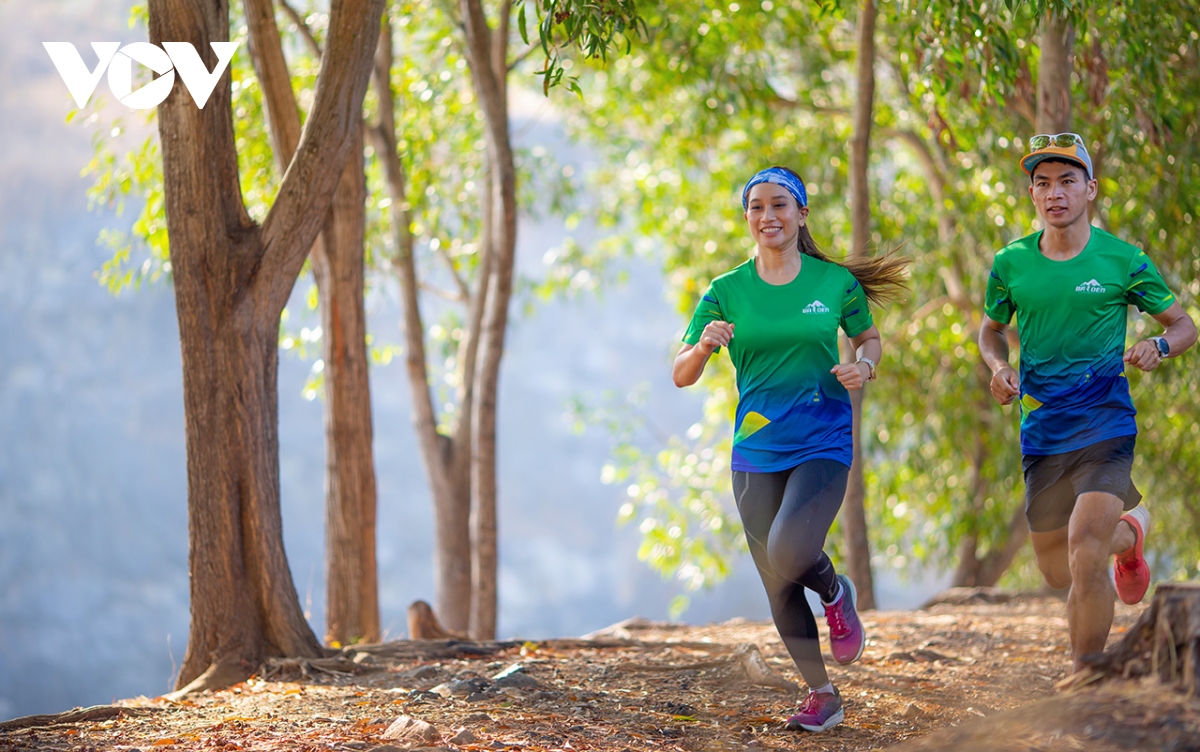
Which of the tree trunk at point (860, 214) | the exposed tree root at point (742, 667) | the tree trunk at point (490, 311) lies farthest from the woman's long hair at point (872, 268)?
the tree trunk at point (490, 311)

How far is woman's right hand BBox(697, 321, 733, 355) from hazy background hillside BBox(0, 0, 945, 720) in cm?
1796

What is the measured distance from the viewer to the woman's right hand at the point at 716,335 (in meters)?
3.71

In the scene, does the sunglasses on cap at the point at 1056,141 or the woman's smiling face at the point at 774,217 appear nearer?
the woman's smiling face at the point at 774,217

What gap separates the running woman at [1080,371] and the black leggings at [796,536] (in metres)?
0.78

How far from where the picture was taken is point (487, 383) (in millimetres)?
8516

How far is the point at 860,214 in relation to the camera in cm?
853

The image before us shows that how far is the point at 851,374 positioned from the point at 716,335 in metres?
0.46

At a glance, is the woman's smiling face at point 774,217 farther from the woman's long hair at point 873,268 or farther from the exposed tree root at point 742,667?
the exposed tree root at point 742,667

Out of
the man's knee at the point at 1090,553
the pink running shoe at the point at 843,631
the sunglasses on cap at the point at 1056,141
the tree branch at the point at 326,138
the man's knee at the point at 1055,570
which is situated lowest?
the pink running shoe at the point at 843,631

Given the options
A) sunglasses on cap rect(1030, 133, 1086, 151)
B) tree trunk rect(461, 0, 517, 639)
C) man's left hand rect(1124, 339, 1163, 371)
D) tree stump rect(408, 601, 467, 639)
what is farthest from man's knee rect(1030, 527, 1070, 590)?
tree trunk rect(461, 0, 517, 639)

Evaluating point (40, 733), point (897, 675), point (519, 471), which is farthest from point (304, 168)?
point (519, 471)

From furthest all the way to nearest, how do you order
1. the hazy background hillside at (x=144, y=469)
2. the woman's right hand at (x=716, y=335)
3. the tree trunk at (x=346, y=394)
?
the hazy background hillside at (x=144, y=469)
the tree trunk at (x=346, y=394)
the woman's right hand at (x=716, y=335)

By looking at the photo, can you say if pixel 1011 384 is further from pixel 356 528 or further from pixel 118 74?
pixel 118 74

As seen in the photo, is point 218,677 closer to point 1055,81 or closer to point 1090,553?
point 1090,553
